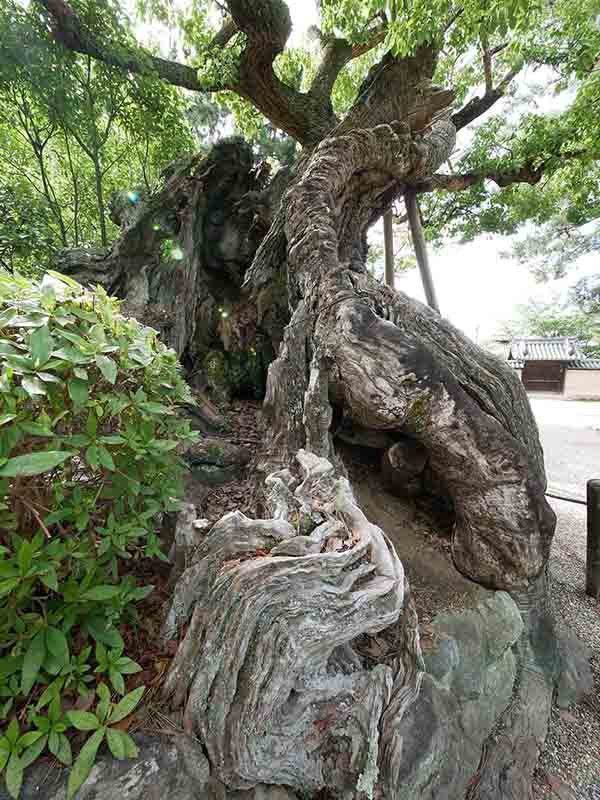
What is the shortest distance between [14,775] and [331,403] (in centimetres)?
202

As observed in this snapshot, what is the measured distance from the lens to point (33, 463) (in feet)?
2.89

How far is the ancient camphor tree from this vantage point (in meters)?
1.24

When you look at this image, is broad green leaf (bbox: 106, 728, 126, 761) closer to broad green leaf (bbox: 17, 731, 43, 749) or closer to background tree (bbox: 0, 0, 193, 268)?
broad green leaf (bbox: 17, 731, 43, 749)

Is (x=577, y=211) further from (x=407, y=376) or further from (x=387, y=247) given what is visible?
(x=407, y=376)

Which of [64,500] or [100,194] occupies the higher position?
[100,194]

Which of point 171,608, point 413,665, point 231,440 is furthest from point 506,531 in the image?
point 231,440

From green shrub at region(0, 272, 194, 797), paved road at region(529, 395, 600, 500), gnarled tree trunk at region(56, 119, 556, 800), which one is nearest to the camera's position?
green shrub at region(0, 272, 194, 797)

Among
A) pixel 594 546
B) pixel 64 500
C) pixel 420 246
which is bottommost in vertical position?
pixel 594 546

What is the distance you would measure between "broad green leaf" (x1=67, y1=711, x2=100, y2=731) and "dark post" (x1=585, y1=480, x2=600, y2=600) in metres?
4.16

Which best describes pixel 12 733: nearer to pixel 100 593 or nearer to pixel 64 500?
pixel 100 593

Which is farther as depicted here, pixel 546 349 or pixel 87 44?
pixel 546 349

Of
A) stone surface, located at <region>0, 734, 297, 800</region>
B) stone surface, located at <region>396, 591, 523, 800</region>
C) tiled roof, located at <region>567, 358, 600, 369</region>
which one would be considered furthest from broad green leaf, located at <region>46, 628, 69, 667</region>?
tiled roof, located at <region>567, 358, 600, 369</region>

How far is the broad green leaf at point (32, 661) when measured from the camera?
0.98 meters

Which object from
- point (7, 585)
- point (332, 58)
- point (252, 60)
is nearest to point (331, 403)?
point (7, 585)
